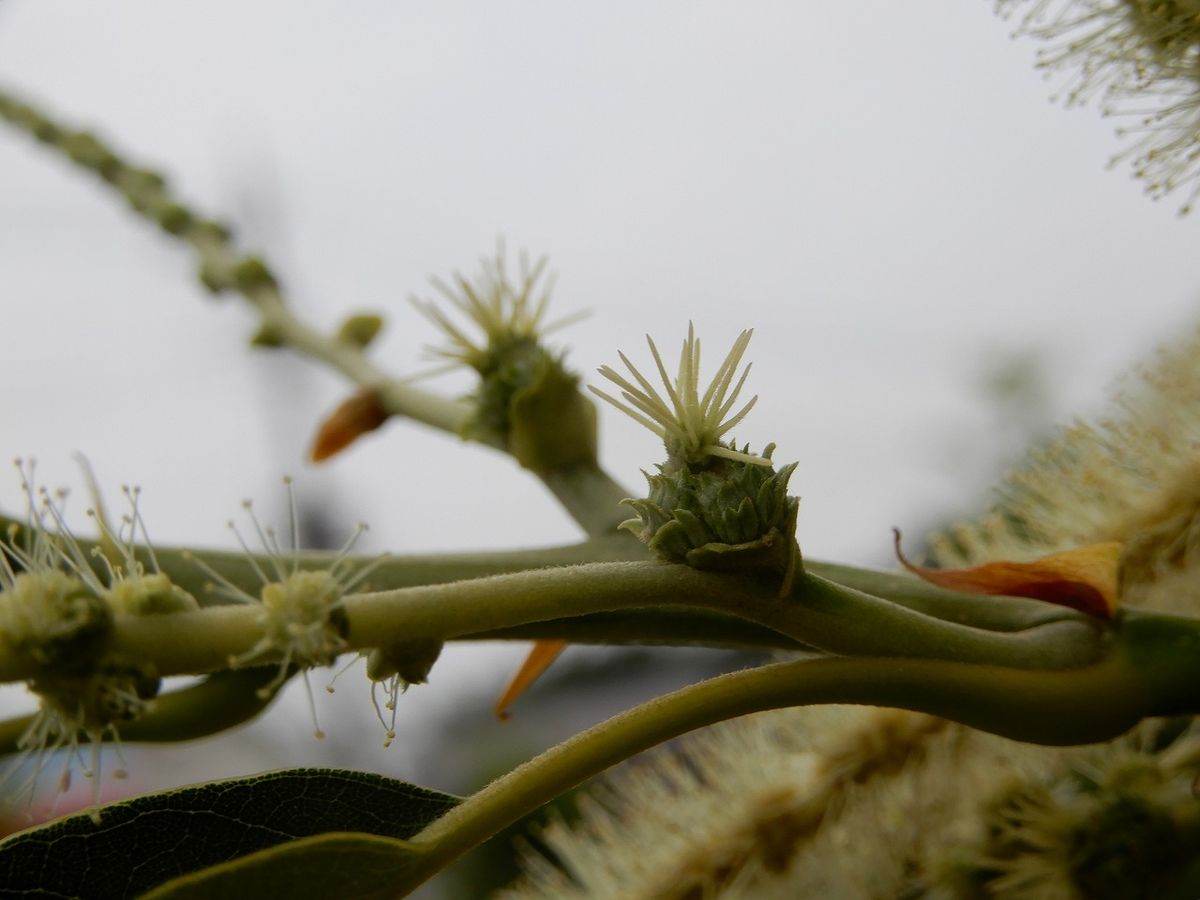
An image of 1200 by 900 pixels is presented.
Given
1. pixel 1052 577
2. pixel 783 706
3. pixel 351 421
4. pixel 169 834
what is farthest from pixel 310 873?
pixel 351 421

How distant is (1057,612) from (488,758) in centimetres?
243

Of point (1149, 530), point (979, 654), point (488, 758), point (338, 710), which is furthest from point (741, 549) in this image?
point (338, 710)

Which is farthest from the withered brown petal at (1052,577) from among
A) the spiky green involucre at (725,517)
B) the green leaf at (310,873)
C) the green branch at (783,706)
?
the green leaf at (310,873)

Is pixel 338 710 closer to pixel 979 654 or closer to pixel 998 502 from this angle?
pixel 998 502

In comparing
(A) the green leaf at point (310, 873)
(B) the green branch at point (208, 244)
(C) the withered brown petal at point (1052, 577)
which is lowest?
(C) the withered brown petal at point (1052, 577)

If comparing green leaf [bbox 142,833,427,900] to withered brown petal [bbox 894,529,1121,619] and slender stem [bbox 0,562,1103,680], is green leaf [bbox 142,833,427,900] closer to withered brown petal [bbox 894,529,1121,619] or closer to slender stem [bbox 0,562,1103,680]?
slender stem [bbox 0,562,1103,680]

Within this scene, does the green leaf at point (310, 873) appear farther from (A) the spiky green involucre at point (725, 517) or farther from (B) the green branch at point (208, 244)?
(B) the green branch at point (208, 244)

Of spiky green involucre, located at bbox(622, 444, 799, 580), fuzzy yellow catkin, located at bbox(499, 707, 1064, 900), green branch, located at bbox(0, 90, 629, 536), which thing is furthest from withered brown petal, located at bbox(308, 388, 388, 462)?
spiky green involucre, located at bbox(622, 444, 799, 580)

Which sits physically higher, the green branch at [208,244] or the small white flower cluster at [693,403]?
the green branch at [208,244]

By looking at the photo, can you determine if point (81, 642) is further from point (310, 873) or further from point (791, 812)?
point (791, 812)

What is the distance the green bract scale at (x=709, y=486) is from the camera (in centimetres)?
49

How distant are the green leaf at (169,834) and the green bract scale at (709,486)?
169 mm

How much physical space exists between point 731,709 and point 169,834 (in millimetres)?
243

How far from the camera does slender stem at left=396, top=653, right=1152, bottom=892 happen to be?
517 mm
